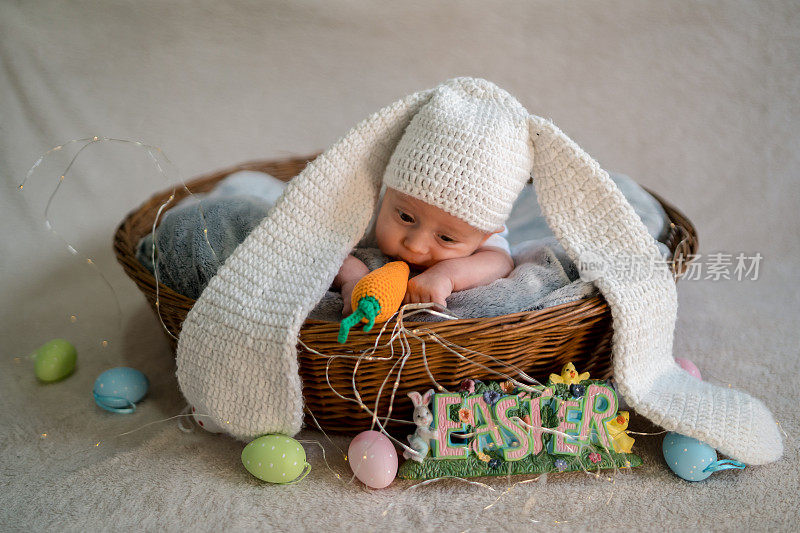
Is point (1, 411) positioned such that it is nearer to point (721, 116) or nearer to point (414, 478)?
point (414, 478)

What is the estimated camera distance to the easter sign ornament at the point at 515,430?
41.9 inches

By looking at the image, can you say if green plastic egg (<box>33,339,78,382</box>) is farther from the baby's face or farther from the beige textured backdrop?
the baby's face

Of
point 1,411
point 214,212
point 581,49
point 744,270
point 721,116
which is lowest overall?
point 1,411

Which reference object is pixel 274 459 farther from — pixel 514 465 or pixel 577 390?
pixel 577 390

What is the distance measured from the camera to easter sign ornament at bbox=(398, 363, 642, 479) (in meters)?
1.06

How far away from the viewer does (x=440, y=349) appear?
3.42 feet

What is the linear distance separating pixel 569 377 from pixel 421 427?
0.27 meters

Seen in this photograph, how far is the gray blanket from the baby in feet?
0.12

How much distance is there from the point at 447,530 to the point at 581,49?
1.55m

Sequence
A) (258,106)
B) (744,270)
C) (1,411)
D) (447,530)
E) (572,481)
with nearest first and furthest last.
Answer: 1. (447,530)
2. (572,481)
3. (1,411)
4. (744,270)
5. (258,106)

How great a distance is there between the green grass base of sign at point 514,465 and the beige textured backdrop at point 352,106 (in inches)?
19.3

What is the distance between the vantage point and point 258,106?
2080 millimetres

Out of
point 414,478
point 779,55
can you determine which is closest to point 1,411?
point 414,478

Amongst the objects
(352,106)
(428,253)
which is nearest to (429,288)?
(428,253)
